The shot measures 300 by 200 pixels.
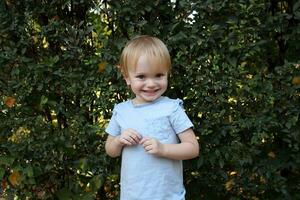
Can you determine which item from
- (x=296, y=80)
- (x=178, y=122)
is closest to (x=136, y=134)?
(x=178, y=122)

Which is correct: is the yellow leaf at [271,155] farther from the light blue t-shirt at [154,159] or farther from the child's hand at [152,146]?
the child's hand at [152,146]

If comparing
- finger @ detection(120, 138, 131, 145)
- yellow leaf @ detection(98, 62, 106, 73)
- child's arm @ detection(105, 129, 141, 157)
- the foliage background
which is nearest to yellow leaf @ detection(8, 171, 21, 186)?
the foliage background

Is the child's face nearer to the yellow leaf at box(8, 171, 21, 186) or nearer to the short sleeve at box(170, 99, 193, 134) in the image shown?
the short sleeve at box(170, 99, 193, 134)

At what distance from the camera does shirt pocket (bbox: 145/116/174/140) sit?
259 cm

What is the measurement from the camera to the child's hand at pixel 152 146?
249cm

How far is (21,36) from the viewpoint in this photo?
3.55m

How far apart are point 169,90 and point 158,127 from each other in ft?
2.93

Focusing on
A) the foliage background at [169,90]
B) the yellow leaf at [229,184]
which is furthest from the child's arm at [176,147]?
the yellow leaf at [229,184]

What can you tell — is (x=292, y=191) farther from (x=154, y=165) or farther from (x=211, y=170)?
(x=154, y=165)

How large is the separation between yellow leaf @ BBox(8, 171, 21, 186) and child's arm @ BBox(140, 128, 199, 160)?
57.3 inches

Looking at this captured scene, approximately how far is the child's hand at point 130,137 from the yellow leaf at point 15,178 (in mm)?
1366

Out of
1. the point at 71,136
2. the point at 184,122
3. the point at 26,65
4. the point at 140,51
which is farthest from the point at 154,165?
the point at 26,65

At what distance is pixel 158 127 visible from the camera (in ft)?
8.52

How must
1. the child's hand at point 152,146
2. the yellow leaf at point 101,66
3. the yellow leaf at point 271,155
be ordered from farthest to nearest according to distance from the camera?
the yellow leaf at point 271,155
the yellow leaf at point 101,66
the child's hand at point 152,146
